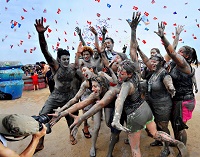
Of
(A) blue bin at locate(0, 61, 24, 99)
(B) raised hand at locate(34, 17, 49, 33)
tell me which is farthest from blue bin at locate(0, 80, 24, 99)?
(B) raised hand at locate(34, 17, 49, 33)

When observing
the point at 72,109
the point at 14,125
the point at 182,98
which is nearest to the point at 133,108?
the point at 72,109

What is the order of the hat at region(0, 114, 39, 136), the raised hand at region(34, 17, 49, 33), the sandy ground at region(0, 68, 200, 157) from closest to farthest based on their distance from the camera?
the hat at region(0, 114, 39, 136) < the raised hand at region(34, 17, 49, 33) < the sandy ground at region(0, 68, 200, 157)

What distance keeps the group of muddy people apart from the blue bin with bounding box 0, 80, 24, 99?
20.1ft

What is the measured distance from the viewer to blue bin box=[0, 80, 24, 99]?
9219 millimetres

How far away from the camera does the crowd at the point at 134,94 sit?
105 inches

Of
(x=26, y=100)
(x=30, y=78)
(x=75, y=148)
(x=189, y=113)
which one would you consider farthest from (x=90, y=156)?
(x=30, y=78)

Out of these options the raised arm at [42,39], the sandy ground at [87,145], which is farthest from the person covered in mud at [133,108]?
the raised arm at [42,39]

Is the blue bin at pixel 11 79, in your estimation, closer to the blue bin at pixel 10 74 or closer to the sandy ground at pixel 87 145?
the blue bin at pixel 10 74

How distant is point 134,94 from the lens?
2691 millimetres

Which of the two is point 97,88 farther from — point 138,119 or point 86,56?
point 86,56

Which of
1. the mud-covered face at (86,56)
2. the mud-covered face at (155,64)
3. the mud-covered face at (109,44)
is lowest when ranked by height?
the mud-covered face at (155,64)

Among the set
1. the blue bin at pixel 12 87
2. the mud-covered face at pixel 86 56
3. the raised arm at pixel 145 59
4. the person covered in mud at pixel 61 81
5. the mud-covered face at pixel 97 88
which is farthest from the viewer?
the blue bin at pixel 12 87

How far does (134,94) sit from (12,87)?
8.23 metres

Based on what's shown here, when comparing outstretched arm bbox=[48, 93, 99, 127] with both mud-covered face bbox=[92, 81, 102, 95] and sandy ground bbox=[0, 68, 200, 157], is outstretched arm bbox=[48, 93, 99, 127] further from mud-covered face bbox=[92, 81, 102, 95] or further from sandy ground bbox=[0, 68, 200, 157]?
sandy ground bbox=[0, 68, 200, 157]
